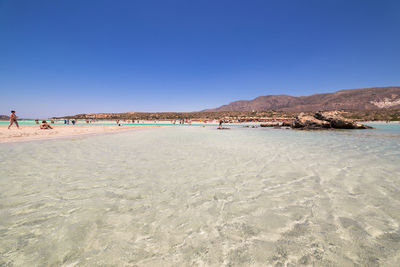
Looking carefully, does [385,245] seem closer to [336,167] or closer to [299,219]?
[299,219]

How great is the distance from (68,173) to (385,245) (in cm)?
634

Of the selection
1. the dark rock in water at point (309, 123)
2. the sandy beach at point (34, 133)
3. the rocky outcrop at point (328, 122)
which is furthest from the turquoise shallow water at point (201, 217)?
the rocky outcrop at point (328, 122)

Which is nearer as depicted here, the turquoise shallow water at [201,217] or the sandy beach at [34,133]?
the turquoise shallow water at [201,217]

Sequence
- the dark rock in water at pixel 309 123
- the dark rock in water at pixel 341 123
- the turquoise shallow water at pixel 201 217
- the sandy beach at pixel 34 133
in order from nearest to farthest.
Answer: the turquoise shallow water at pixel 201 217
the sandy beach at pixel 34 133
the dark rock in water at pixel 341 123
the dark rock in water at pixel 309 123

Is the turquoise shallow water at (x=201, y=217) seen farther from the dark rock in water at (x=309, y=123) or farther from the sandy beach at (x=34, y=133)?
the dark rock in water at (x=309, y=123)

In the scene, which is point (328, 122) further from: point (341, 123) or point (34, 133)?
point (34, 133)

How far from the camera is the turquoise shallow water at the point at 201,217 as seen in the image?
1.79m

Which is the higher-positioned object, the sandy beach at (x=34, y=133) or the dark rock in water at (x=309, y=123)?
the sandy beach at (x=34, y=133)

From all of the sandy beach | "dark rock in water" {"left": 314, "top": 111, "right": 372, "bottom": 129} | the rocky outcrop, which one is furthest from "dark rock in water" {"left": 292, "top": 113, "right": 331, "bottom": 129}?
the sandy beach

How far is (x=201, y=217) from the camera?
8.34ft

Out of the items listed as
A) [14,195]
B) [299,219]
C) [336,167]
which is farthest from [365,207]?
[14,195]

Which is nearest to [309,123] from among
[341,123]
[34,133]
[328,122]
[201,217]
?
[328,122]

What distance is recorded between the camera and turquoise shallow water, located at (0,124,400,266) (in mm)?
1792

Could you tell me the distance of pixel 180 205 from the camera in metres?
2.90
